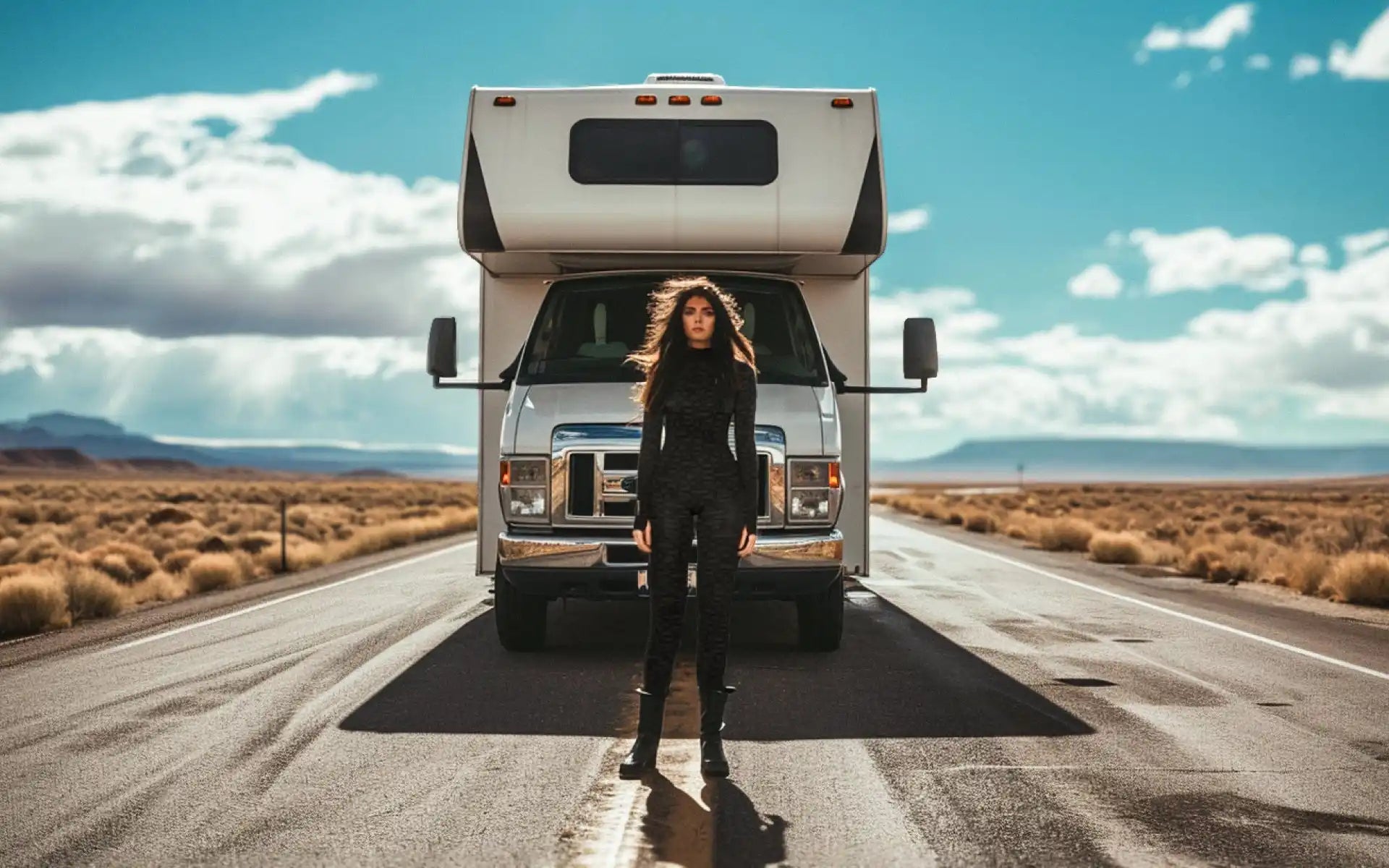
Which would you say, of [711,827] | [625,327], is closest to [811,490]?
[625,327]

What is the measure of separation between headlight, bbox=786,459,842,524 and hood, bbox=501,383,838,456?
0.27 feet

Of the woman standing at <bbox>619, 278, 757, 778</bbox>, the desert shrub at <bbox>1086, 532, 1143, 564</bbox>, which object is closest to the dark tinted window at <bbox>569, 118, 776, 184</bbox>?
the woman standing at <bbox>619, 278, 757, 778</bbox>

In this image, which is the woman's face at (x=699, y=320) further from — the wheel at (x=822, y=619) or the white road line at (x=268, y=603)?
the white road line at (x=268, y=603)

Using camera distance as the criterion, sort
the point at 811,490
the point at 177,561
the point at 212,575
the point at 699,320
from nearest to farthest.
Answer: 1. the point at 699,320
2. the point at 811,490
3. the point at 212,575
4. the point at 177,561

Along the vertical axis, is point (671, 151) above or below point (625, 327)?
above

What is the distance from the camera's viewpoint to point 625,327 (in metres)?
9.49

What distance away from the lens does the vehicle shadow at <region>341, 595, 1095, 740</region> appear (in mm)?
6914

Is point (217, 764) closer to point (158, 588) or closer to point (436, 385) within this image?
point (436, 385)

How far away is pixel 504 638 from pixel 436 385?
186cm

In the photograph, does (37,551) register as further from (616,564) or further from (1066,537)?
(1066,537)

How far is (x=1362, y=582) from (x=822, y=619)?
30.5 feet

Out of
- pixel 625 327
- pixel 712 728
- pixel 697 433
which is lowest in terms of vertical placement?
pixel 712 728

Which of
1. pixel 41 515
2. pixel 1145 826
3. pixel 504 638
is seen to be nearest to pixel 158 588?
pixel 504 638

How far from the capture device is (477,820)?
504 centimetres
